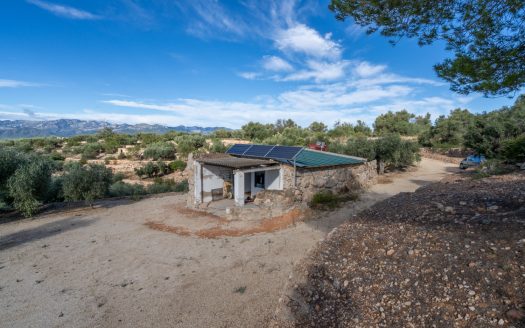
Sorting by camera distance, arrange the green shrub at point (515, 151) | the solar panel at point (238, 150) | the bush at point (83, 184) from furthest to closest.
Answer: the solar panel at point (238, 150) → the green shrub at point (515, 151) → the bush at point (83, 184)

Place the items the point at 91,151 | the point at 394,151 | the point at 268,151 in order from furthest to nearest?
1. the point at 91,151
2. the point at 394,151
3. the point at 268,151

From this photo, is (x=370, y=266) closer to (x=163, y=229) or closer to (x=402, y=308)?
(x=402, y=308)

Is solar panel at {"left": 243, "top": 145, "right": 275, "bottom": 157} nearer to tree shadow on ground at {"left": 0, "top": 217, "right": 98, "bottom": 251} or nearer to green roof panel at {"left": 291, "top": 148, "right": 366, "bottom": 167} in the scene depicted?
green roof panel at {"left": 291, "top": 148, "right": 366, "bottom": 167}

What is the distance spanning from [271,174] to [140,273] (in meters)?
8.26

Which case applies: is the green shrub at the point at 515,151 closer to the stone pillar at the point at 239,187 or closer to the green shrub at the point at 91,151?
the stone pillar at the point at 239,187

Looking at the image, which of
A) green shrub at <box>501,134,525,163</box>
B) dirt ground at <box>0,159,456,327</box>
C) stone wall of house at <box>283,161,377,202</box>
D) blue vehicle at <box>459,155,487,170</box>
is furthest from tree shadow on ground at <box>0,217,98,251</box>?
blue vehicle at <box>459,155,487,170</box>

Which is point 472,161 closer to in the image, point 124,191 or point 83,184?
point 124,191

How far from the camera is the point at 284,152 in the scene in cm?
1372

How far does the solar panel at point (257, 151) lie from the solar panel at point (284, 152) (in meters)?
0.43

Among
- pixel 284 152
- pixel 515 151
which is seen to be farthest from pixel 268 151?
pixel 515 151

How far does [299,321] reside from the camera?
164 inches

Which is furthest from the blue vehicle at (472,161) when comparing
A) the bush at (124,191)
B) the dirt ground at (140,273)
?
the bush at (124,191)

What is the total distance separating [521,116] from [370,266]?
2520 cm

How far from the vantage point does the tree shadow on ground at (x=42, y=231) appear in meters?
9.44
